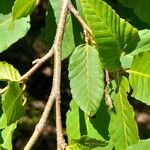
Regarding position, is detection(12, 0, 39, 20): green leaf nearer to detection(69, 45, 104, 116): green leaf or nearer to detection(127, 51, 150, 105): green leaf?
detection(69, 45, 104, 116): green leaf

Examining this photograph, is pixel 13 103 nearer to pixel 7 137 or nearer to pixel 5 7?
pixel 7 137

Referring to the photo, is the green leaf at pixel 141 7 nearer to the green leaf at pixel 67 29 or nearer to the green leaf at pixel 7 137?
the green leaf at pixel 67 29

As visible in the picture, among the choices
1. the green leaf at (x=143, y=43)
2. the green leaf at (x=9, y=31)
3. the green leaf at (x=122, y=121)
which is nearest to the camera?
the green leaf at (x=143, y=43)

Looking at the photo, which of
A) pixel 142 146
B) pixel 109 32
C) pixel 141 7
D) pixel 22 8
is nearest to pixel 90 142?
pixel 142 146

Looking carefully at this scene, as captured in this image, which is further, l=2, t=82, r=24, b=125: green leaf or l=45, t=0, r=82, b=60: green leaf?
l=45, t=0, r=82, b=60: green leaf

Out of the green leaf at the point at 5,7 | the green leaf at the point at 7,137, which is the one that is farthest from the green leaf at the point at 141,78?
the green leaf at the point at 5,7

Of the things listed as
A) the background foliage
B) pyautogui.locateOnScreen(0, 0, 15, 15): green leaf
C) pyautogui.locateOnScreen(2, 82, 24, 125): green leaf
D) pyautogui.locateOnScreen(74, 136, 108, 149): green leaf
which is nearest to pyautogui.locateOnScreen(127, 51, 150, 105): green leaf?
the background foliage
